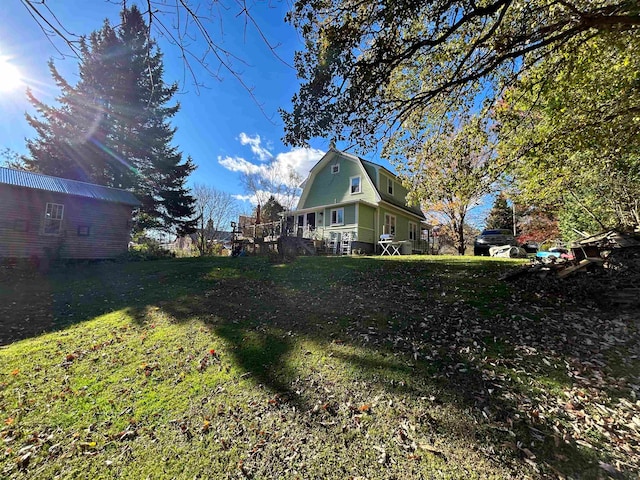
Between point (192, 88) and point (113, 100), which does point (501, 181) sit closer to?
point (192, 88)

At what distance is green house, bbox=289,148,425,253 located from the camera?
1706 centimetres

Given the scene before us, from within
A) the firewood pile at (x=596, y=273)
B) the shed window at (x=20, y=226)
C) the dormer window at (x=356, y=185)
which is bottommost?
the firewood pile at (x=596, y=273)

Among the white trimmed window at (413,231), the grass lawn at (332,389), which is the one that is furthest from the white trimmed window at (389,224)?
the grass lawn at (332,389)

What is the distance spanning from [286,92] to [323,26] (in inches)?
42.3

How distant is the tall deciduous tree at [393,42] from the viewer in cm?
373

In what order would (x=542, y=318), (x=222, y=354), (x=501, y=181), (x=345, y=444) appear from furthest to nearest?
(x=501, y=181)
(x=542, y=318)
(x=222, y=354)
(x=345, y=444)

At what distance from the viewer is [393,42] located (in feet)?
13.3

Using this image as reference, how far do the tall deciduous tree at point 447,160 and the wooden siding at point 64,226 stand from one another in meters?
14.6

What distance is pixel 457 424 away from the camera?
267cm

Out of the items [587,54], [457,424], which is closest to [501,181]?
[587,54]

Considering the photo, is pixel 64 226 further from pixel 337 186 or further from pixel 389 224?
pixel 389 224

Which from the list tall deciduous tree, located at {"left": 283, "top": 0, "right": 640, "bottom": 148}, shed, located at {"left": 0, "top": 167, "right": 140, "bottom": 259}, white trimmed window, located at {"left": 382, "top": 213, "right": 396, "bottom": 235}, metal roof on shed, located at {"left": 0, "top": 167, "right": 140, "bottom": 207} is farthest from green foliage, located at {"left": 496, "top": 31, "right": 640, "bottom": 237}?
shed, located at {"left": 0, "top": 167, "right": 140, "bottom": 259}

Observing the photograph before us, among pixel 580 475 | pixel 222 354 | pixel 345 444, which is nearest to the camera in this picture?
pixel 580 475

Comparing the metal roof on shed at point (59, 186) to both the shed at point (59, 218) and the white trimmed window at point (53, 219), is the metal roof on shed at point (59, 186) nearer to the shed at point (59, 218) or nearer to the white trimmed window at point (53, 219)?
the shed at point (59, 218)
